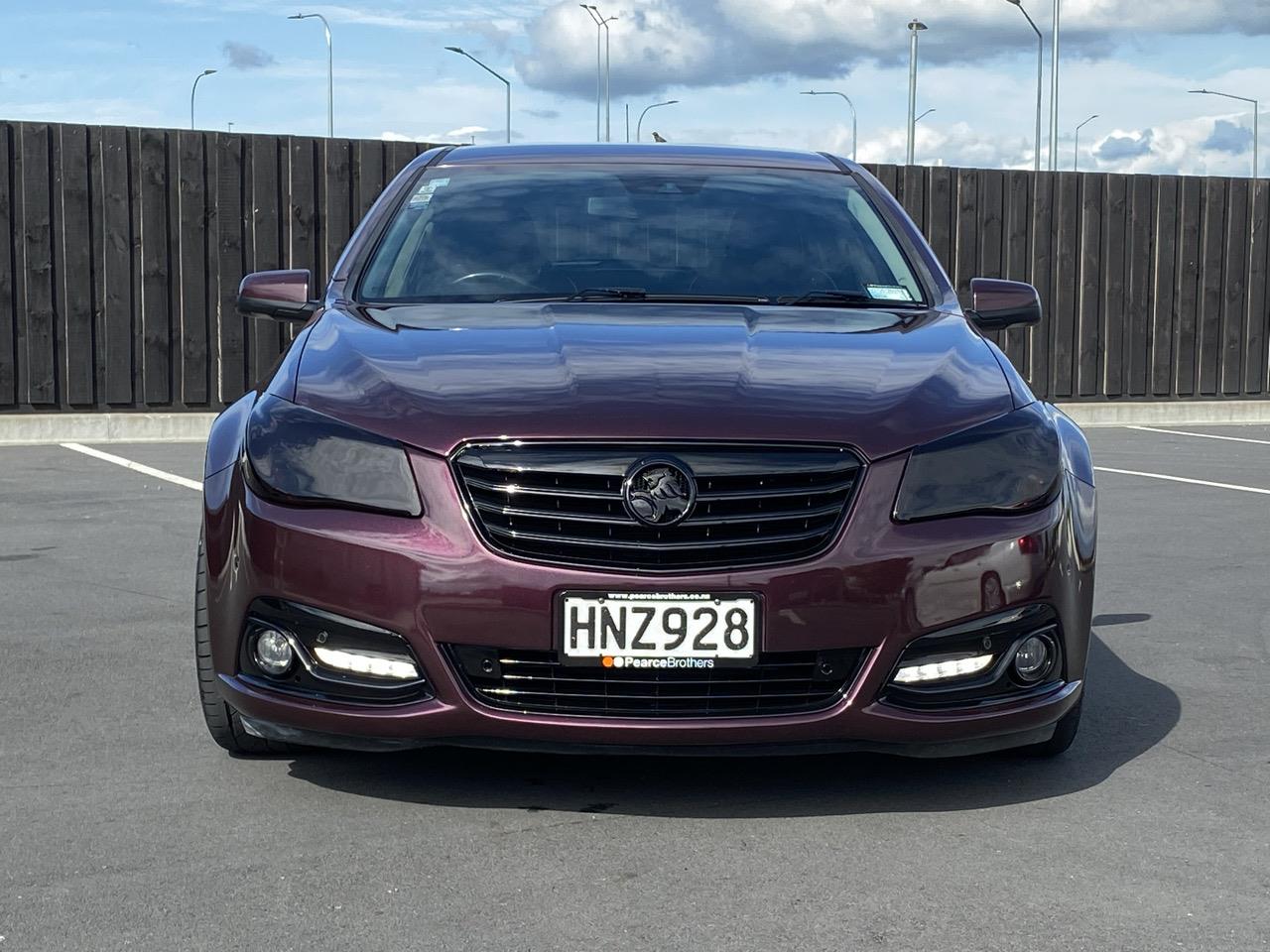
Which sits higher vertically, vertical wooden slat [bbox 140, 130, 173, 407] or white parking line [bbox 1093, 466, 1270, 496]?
vertical wooden slat [bbox 140, 130, 173, 407]

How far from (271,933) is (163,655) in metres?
2.61

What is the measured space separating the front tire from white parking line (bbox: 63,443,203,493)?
18.9ft

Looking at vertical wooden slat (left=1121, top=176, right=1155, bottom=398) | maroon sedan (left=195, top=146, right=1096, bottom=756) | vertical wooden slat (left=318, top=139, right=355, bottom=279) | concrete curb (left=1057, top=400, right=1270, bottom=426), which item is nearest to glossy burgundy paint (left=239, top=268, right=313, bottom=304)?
maroon sedan (left=195, top=146, right=1096, bottom=756)

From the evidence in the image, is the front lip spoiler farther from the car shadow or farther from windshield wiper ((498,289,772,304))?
windshield wiper ((498,289,772,304))

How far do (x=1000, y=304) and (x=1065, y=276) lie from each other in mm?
12131

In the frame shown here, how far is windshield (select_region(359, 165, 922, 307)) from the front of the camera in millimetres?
4805

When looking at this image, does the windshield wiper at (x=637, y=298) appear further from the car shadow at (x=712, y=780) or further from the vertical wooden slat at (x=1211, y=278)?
the vertical wooden slat at (x=1211, y=278)

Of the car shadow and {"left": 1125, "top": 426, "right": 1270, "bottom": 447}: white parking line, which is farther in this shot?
{"left": 1125, "top": 426, "right": 1270, "bottom": 447}: white parking line

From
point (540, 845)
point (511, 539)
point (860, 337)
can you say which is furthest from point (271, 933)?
point (860, 337)

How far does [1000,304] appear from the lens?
500cm

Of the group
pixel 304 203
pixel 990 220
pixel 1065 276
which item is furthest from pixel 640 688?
pixel 1065 276

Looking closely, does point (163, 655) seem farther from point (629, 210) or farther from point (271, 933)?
point (271, 933)

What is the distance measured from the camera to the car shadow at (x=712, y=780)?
3.84 meters

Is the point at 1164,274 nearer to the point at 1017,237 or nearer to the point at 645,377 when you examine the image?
the point at 1017,237
